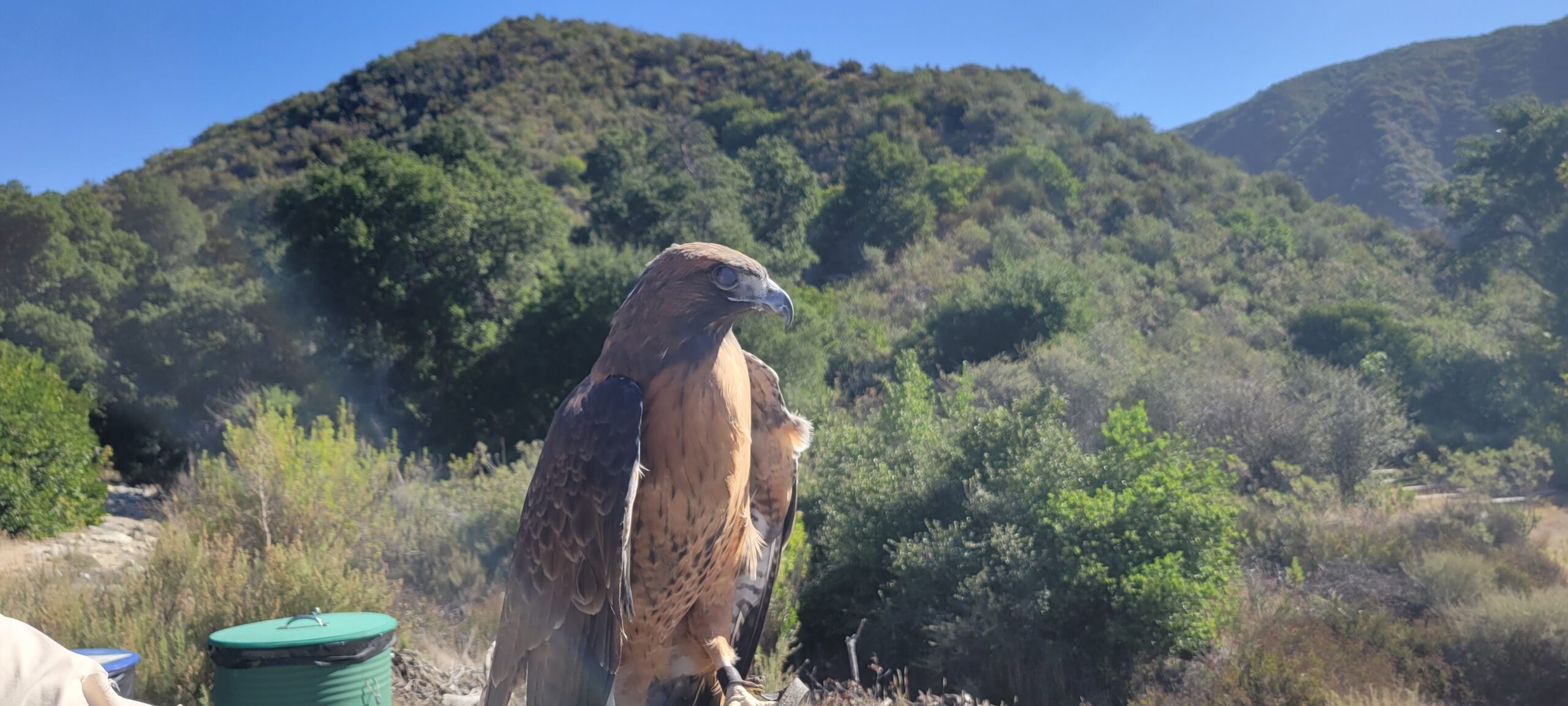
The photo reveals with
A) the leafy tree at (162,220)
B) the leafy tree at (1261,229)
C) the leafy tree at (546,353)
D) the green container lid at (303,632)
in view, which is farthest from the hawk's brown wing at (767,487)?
the leafy tree at (162,220)

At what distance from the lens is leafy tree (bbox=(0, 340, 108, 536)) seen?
10.9 meters

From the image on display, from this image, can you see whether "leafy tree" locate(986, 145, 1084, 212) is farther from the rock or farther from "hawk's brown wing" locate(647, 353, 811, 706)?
"hawk's brown wing" locate(647, 353, 811, 706)

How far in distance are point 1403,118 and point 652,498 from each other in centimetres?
5941

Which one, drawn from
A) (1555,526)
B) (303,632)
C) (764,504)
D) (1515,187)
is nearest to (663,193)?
(1555,526)

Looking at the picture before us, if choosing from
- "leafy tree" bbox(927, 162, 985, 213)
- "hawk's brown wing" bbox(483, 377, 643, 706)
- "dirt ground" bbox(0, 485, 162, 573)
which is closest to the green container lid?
"hawk's brown wing" bbox(483, 377, 643, 706)

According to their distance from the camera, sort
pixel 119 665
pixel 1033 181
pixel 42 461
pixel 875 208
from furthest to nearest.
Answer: pixel 1033 181, pixel 875 208, pixel 42 461, pixel 119 665

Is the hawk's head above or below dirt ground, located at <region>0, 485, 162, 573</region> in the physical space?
above

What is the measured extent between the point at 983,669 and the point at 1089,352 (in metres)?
9.15

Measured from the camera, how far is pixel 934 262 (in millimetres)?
26500

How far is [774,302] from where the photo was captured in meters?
2.44

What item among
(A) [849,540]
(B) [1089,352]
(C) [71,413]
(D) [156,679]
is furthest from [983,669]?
(C) [71,413]

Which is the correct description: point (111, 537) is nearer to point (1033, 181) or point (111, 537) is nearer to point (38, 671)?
point (38, 671)

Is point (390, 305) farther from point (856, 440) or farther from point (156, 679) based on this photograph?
point (156, 679)

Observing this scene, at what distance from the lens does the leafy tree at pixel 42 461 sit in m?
10.9
